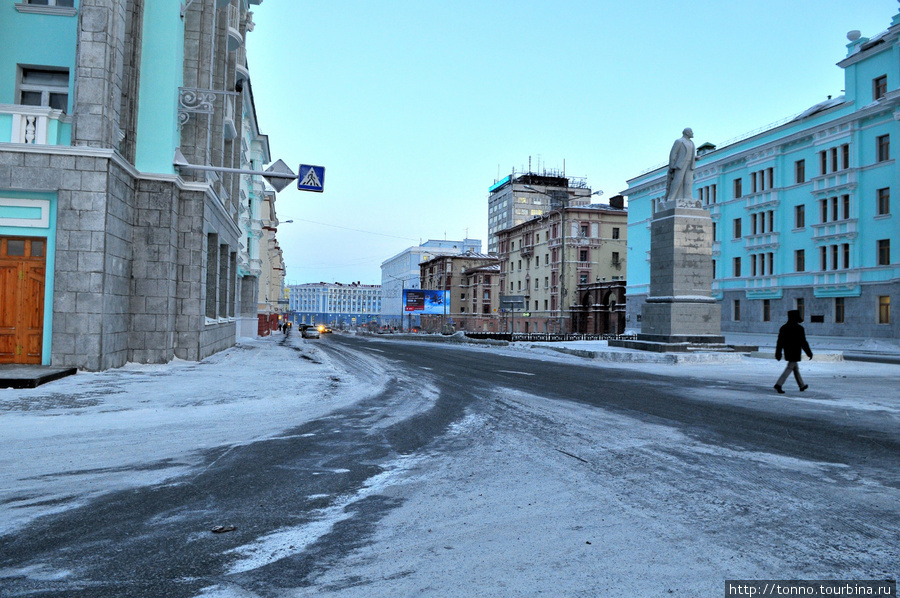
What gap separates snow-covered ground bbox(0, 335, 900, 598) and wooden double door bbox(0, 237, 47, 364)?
2910 mm

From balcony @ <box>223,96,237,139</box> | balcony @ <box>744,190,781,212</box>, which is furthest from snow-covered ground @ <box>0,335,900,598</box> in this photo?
balcony @ <box>744,190,781,212</box>

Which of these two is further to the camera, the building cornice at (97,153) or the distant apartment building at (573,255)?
the distant apartment building at (573,255)

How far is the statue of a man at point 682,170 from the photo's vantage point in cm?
2258

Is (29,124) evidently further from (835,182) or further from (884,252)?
(835,182)

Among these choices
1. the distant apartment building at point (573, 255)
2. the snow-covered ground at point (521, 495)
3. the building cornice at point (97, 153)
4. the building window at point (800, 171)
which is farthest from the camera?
the distant apartment building at point (573, 255)

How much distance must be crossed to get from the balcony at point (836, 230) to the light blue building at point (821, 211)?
0.21 feet

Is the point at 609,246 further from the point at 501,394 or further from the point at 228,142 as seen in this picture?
the point at 501,394

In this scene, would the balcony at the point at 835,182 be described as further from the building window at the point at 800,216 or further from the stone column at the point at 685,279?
the stone column at the point at 685,279

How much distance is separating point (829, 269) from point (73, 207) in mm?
36426

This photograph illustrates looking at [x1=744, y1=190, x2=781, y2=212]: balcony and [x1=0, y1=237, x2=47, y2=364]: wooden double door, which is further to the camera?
[x1=744, y1=190, x2=781, y2=212]: balcony

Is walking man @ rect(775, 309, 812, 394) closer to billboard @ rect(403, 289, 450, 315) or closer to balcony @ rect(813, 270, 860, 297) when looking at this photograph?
balcony @ rect(813, 270, 860, 297)

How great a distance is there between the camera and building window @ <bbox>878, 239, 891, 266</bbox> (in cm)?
3050

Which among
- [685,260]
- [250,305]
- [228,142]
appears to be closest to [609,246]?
[250,305]

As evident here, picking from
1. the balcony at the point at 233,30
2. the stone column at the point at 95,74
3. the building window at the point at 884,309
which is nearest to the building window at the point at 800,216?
the building window at the point at 884,309
